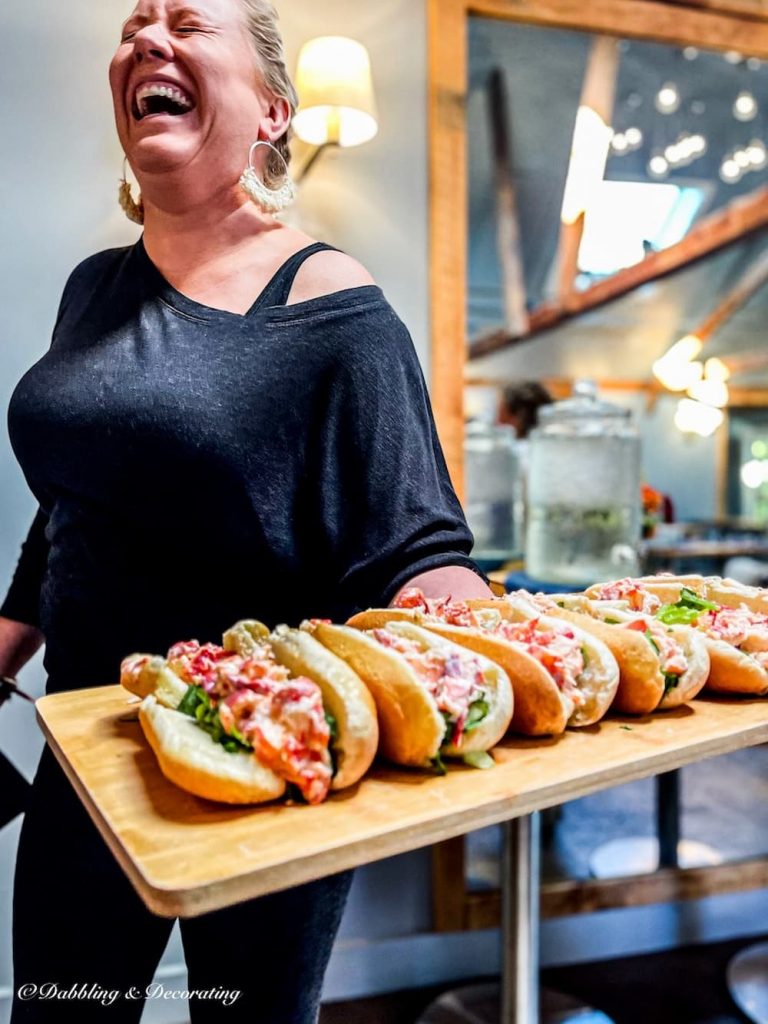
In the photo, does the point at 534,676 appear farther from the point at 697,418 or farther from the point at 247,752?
the point at 697,418

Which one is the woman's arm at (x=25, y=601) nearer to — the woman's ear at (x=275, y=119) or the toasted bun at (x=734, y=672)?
the woman's ear at (x=275, y=119)

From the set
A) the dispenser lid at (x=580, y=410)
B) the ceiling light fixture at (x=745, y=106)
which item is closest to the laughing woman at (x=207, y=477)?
the dispenser lid at (x=580, y=410)

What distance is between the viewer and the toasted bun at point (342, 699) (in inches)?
26.6

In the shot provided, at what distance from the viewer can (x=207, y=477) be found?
941 mm

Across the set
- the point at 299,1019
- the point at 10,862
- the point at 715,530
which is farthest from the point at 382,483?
Answer: the point at 715,530

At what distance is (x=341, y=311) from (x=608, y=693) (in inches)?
20.8

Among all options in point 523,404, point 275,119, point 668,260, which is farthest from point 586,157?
point 275,119

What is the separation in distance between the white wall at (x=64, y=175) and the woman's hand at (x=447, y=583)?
2.34 ft

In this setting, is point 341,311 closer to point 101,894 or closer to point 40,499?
point 40,499

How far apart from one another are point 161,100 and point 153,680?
727 millimetres

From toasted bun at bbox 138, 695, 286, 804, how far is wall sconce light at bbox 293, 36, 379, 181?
1.24 metres

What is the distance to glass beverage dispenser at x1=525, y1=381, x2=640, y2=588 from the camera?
2.17 meters

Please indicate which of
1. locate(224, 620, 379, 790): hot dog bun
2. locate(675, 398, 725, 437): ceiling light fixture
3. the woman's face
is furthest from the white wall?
locate(675, 398, 725, 437): ceiling light fixture

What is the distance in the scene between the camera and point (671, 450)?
7.89 feet
